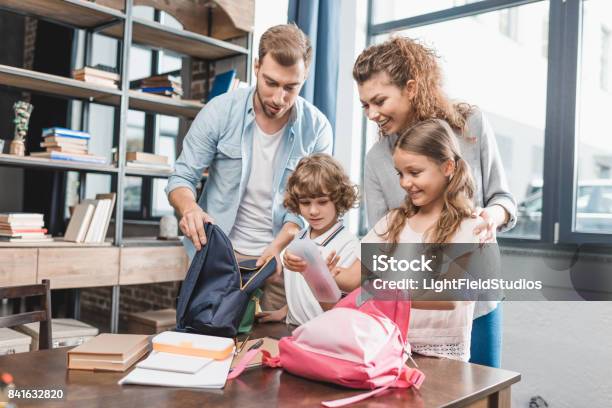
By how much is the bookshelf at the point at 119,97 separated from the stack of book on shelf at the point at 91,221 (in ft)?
0.15

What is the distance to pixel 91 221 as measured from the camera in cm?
289

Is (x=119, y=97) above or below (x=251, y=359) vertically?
above

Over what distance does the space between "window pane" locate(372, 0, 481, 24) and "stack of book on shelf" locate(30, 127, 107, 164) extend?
6.49 ft

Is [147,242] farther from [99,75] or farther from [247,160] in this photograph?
[247,160]

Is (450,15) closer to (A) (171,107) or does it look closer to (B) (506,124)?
(B) (506,124)

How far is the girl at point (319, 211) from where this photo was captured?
1.62 metres

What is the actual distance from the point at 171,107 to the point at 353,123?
116cm

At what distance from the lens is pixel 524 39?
3.03 meters

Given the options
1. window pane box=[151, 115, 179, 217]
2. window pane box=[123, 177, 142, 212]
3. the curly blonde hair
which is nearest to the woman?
the curly blonde hair

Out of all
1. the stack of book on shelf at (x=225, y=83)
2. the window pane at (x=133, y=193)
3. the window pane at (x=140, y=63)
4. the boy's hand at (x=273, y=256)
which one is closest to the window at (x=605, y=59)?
the stack of book on shelf at (x=225, y=83)

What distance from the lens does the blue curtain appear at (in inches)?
126

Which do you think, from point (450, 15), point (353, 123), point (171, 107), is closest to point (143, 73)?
point (171, 107)

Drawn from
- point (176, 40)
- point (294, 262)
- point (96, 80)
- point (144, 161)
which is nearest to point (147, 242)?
point (144, 161)

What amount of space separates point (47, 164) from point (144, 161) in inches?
20.1
